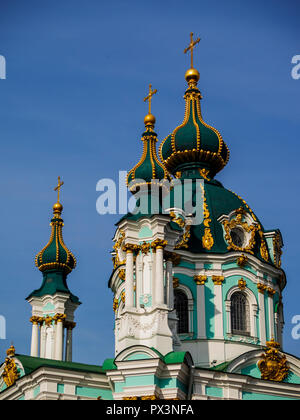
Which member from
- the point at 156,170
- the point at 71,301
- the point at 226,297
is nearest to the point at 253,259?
the point at 226,297

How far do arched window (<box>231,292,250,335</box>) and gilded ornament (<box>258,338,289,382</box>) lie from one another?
1478 millimetres

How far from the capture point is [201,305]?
28328 millimetres

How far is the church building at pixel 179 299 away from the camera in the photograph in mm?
24891

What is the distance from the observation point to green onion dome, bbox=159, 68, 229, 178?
31.4 m

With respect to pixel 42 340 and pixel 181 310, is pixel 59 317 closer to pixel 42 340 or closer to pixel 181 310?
pixel 42 340

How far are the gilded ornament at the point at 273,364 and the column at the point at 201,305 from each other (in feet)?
6.09

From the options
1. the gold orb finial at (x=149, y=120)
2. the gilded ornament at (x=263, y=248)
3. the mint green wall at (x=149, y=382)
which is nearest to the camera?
the mint green wall at (x=149, y=382)

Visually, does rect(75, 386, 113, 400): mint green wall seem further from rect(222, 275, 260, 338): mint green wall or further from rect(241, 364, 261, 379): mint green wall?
rect(222, 275, 260, 338): mint green wall

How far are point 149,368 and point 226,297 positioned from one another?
17.3 feet

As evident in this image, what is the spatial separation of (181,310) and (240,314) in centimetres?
177

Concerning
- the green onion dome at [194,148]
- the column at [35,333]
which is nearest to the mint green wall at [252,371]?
the green onion dome at [194,148]

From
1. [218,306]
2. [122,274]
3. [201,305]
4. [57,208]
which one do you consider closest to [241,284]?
[218,306]

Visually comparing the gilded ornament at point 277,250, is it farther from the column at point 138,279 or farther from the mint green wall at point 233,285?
the column at point 138,279
